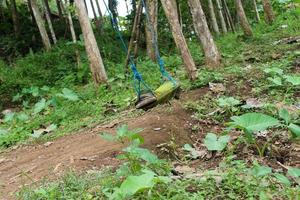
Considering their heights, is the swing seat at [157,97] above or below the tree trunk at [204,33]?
below

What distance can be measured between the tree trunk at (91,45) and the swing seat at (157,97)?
11.7ft

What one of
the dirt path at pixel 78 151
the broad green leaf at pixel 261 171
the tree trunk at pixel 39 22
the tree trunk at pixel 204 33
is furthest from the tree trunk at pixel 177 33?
the tree trunk at pixel 39 22

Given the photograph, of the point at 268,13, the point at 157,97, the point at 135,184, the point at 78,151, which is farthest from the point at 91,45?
the point at 268,13

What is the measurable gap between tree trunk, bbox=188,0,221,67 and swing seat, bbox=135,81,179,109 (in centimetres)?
271

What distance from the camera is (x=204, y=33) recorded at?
8.41 metres

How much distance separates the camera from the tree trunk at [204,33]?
8.34 metres

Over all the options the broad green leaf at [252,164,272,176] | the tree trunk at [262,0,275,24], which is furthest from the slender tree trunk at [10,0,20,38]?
the broad green leaf at [252,164,272,176]

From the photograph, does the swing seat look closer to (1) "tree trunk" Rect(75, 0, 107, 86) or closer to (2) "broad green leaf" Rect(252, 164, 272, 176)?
(2) "broad green leaf" Rect(252, 164, 272, 176)

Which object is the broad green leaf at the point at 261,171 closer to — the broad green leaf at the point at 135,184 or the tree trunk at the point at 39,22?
the broad green leaf at the point at 135,184

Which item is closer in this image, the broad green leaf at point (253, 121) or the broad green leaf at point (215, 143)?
the broad green leaf at point (253, 121)

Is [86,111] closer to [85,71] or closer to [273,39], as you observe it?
[85,71]

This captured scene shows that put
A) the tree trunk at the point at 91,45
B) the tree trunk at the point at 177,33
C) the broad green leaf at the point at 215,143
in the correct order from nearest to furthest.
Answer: the broad green leaf at the point at 215,143
the tree trunk at the point at 177,33
the tree trunk at the point at 91,45

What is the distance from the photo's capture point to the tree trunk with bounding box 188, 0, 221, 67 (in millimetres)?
8344

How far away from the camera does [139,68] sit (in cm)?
1073
